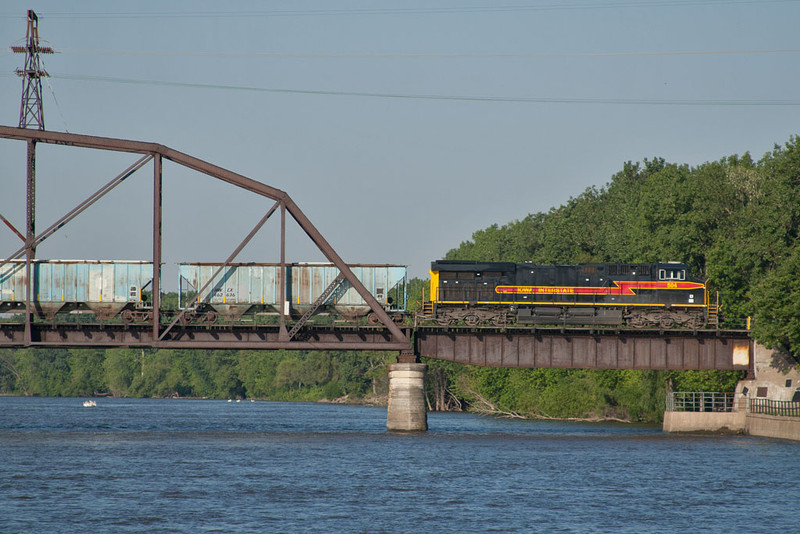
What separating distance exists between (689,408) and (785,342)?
16.6 meters

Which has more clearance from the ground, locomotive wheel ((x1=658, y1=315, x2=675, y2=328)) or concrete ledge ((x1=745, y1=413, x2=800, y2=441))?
locomotive wheel ((x1=658, y1=315, x2=675, y2=328))

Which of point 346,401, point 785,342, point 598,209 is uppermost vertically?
point 598,209

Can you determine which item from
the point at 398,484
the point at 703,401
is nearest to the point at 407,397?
the point at 703,401

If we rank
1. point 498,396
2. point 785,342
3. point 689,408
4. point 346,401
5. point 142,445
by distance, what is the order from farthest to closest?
point 346,401, point 498,396, point 689,408, point 785,342, point 142,445

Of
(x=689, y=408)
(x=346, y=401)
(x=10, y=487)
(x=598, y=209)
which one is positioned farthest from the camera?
(x=346, y=401)

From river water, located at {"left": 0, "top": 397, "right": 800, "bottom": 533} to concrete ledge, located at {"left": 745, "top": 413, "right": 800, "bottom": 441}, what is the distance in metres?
0.82

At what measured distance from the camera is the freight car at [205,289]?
2517 inches

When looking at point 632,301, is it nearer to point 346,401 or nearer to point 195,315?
point 195,315

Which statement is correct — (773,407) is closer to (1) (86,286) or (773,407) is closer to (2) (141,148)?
(2) (141,148)

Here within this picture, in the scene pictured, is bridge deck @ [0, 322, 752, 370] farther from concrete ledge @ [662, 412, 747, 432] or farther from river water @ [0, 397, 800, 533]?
river water @ [0, 397, 800, 533]

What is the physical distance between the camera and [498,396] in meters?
120

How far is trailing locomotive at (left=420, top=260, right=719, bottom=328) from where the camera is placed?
6544 centimetres

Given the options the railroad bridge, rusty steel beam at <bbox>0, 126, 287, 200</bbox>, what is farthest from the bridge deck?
rusty steel beam at <bbox>0, 126, 287, 200</bbox>

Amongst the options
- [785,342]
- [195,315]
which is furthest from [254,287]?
Result: [785,342]
